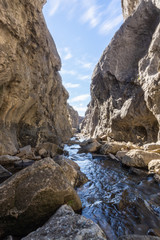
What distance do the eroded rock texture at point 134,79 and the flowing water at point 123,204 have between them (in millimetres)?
8144

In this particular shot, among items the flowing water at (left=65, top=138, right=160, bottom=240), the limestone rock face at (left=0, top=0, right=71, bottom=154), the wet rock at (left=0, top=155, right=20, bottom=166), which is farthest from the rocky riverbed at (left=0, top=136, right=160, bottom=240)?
the limestone rock face at (left=0, top=0, right=71, bottom=154)

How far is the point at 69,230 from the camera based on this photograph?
2.20 meters

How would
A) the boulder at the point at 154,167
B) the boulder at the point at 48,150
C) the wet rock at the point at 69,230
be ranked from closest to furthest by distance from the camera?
1. the wet rock at the point at 69,230
2. the boulder at the point at 154,167
3. the boulder at the point at 48,150

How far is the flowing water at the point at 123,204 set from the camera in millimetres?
3211

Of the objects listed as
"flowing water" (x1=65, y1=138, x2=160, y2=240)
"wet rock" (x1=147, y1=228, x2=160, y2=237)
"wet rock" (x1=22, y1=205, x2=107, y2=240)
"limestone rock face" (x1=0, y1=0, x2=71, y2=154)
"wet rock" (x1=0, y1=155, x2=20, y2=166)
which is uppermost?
"limestone rock face" (x1=0, y1=0, x2=71, y2=154)

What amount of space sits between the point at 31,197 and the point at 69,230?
117cm

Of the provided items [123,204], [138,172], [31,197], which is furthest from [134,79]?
[31,197]

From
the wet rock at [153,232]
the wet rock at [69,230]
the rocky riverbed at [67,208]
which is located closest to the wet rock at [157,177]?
the rocky riverbed at [67,208]

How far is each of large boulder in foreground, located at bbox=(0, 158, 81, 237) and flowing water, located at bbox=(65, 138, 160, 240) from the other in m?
1.12

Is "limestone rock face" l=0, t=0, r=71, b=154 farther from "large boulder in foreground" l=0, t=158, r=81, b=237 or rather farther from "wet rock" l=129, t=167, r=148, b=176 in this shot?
"wet rock" l=129, t=167, r=148, b=176

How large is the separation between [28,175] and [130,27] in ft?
75.2

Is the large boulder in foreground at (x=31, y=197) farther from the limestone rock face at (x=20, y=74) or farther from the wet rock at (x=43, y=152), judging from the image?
the wet rock at (x=43, y=152)

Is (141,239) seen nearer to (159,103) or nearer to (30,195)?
(30,195)

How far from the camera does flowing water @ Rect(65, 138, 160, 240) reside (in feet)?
10.5
